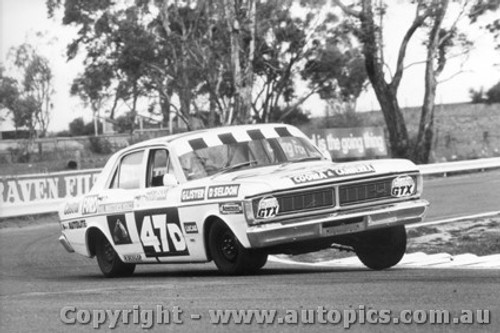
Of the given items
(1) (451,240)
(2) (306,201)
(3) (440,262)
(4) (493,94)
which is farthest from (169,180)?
(4) (493,94)

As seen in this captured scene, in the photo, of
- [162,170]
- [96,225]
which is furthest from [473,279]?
[96,225]

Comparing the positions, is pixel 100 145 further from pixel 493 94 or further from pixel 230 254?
pixel 230 254

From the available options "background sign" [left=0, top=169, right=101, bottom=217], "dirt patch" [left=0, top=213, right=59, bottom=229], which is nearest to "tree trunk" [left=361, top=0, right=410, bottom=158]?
"background sign" [left=0, top=169, right=101, bottom=217]

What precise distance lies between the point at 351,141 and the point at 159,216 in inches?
1152

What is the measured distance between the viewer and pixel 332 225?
9445 millimetres

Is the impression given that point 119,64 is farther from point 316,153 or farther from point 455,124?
point 316,153

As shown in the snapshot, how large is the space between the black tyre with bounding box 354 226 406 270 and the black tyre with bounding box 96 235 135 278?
2589 mm

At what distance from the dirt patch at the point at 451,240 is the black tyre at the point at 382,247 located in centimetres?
248

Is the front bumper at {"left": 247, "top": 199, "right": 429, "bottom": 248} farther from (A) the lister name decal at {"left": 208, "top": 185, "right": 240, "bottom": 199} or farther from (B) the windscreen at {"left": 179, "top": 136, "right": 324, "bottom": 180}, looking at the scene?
(B) the windscreen at {"left": 179, "top": 136, "right": 324, "bottom": 180}

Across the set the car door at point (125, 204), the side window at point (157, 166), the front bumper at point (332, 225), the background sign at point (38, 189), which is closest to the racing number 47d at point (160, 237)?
the car door at point (125, 204)

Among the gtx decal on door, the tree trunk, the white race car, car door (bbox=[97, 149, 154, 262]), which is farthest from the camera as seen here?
the tree trunk

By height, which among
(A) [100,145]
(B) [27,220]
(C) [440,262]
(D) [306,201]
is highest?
(D) [306,201]

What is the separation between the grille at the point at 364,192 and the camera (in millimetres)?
9602

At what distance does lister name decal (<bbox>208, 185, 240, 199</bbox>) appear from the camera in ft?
31.0
